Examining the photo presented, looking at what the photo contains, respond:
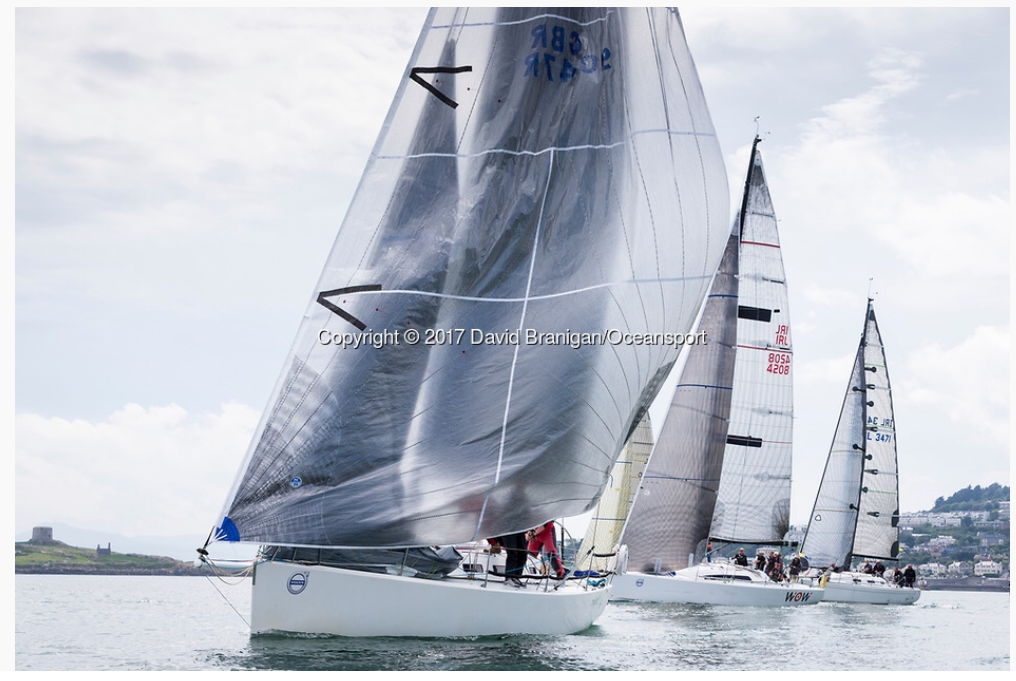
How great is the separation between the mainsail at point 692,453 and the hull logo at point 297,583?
542 inches

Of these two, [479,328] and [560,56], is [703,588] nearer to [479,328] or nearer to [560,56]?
[479,328]

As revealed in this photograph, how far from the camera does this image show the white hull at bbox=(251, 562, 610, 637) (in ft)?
41.2

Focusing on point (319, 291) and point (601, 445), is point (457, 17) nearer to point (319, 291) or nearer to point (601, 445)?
point (319, 291)

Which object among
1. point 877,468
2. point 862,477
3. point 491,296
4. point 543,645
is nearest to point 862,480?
point 862,477

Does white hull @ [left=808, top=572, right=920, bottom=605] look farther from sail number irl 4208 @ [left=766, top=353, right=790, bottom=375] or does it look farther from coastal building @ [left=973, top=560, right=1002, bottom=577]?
coastal building @ [left=973, top=560, right=1002, bottom=577]

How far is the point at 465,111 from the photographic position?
567 inches

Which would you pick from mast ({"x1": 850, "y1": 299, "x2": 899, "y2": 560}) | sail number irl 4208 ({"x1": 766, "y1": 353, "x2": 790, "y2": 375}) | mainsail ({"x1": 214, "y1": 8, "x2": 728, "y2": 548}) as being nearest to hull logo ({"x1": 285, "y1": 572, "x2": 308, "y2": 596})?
mainsail ({"x1": 214, "y1": 8, "x2": 728, "y2": 548})

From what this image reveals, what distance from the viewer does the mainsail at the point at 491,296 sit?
13.2 m

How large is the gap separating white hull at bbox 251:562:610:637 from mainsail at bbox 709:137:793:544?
14333mm

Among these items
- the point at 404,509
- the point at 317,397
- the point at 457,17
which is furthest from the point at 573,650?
the point at 457,17

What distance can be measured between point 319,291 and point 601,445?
436 cm

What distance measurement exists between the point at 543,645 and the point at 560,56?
7.79 meters

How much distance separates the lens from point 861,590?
3169 centimetres

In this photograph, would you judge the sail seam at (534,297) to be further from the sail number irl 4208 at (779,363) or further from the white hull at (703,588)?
the sail number irl 4208 at (779,363)
